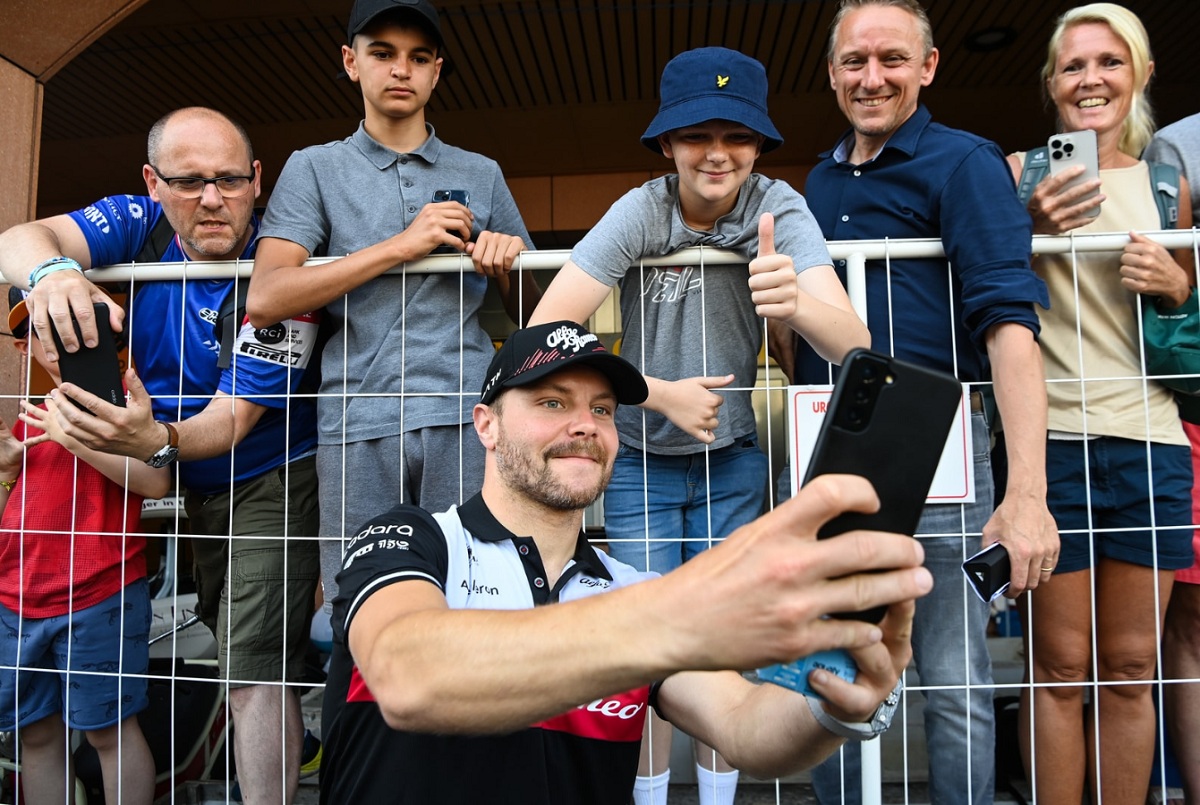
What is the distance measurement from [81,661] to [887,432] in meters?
2.52

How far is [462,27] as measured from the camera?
5.62 metres

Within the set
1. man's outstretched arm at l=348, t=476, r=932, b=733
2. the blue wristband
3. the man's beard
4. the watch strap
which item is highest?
the blue wristband

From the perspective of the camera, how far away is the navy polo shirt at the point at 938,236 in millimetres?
2039

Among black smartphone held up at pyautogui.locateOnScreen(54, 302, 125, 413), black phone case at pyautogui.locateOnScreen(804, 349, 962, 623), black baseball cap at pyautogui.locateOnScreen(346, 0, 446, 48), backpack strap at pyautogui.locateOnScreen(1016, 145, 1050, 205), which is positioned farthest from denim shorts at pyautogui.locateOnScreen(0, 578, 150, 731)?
backpack strap at pyautogui.locateOnScreen(1016, 145, 1050, 205)

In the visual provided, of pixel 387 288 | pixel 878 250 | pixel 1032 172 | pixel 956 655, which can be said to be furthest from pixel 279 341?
pixel 1032 172

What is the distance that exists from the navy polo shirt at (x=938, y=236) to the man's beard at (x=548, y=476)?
0.85m

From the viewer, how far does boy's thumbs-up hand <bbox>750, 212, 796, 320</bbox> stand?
1820mm

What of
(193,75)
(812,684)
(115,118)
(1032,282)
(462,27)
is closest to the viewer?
(812,684)

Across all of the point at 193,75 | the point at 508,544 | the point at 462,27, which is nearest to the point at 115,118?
the point at 193,75

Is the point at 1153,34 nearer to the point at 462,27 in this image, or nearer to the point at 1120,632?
the point at 462,27

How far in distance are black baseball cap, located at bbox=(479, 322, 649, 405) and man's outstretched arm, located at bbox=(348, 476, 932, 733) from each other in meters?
0.80

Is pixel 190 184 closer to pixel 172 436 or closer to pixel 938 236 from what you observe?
pixel 172 436

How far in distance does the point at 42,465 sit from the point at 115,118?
18.0 ft

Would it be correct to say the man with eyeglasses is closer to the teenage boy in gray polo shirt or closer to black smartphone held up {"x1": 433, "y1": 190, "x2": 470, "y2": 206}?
the teenage boy in gray polo shirt
